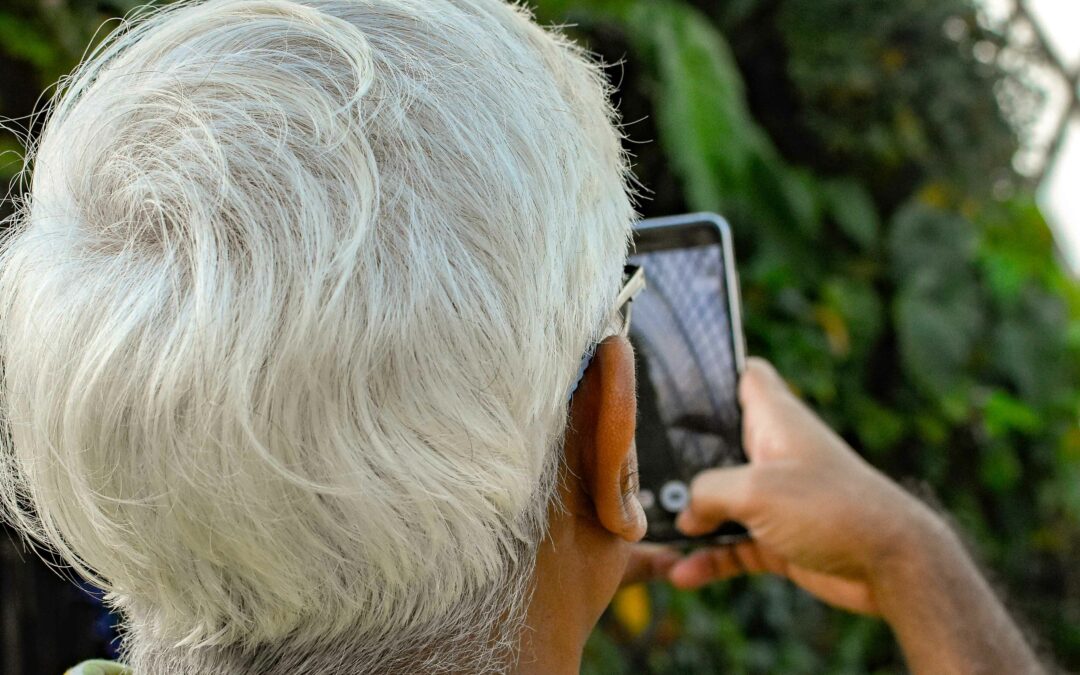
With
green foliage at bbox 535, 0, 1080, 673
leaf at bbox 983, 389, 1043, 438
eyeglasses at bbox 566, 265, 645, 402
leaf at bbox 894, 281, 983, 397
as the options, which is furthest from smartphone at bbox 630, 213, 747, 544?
leaf at bbox 983, 389, 1043, 438

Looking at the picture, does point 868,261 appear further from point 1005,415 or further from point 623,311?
point 623,311

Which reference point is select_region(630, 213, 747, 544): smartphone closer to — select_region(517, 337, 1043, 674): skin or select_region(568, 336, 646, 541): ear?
select_region(517, 337, 1043, 674): skin

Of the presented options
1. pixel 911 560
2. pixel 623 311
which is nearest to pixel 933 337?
pixel 911 560

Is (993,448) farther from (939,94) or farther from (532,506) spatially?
(532,506)

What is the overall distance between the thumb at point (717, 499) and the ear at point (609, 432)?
20.2 inches

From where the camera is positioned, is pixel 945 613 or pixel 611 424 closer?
pixel 611 424

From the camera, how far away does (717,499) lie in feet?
5.29

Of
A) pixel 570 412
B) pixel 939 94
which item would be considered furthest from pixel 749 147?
pixel 570 412

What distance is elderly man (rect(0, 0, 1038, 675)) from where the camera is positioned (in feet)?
2.89

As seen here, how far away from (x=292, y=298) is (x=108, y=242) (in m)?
0.21

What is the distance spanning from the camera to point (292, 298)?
0.88m

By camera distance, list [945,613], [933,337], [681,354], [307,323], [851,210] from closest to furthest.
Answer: [307,323] → [945,613] → [681,354] → [933,337] → [851,210]

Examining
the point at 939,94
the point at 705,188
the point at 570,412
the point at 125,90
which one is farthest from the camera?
the point at 939,94

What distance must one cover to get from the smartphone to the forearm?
0.32 metres
